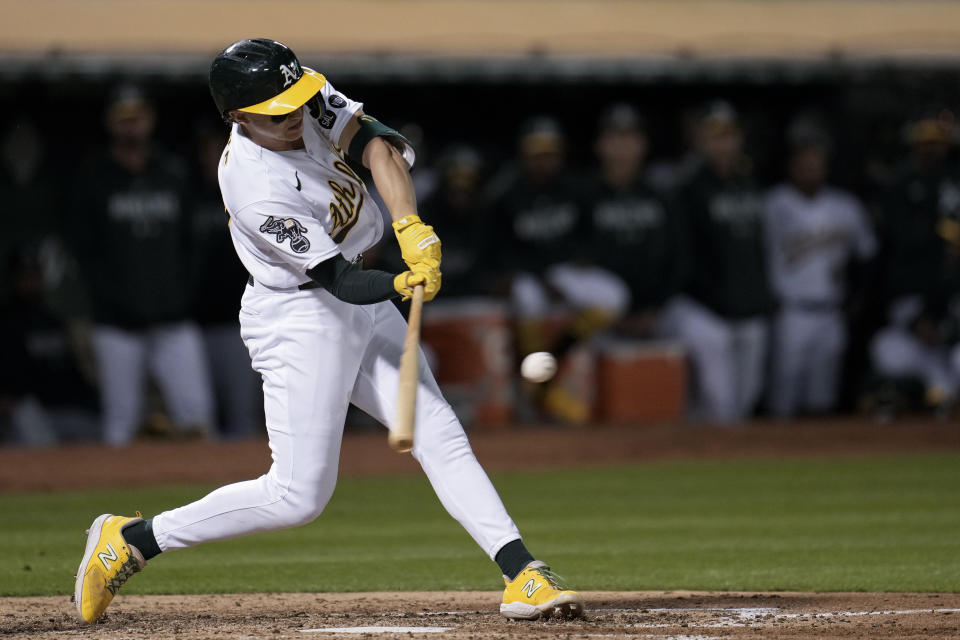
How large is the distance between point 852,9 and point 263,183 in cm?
766

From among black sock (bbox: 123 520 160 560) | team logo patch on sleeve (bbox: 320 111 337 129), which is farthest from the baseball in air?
black sock (bbox: 123 520 160 560)

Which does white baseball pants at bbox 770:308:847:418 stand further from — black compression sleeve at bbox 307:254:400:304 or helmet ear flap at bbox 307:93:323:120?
black compression sleeve at bbox 307:254:400:304

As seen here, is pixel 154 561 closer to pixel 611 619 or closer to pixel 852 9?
pixel 611 619

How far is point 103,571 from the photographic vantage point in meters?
4.04

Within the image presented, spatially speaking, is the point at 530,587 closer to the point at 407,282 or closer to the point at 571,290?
the point at 407,282

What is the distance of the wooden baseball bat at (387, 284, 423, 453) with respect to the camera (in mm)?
3654

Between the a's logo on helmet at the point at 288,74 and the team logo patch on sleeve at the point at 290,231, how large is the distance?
34 centimetres

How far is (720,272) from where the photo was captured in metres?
9.73

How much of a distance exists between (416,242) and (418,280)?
0.12m

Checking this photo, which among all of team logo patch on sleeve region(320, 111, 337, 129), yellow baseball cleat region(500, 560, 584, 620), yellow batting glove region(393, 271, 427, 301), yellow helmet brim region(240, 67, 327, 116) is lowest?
yellow baseball cleat region(500, 560, 584, 620)

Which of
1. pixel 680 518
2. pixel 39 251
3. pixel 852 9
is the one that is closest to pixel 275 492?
pixel 680 518

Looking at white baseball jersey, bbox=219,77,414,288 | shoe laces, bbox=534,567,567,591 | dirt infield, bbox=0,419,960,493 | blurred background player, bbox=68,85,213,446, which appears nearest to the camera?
white baseball jersey, bbox=219,77,414,288

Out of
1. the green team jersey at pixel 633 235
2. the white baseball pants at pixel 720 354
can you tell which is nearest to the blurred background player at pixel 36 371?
the green team jersey at pixel 633 235

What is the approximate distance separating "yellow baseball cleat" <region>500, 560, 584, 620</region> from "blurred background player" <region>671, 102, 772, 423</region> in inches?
236
